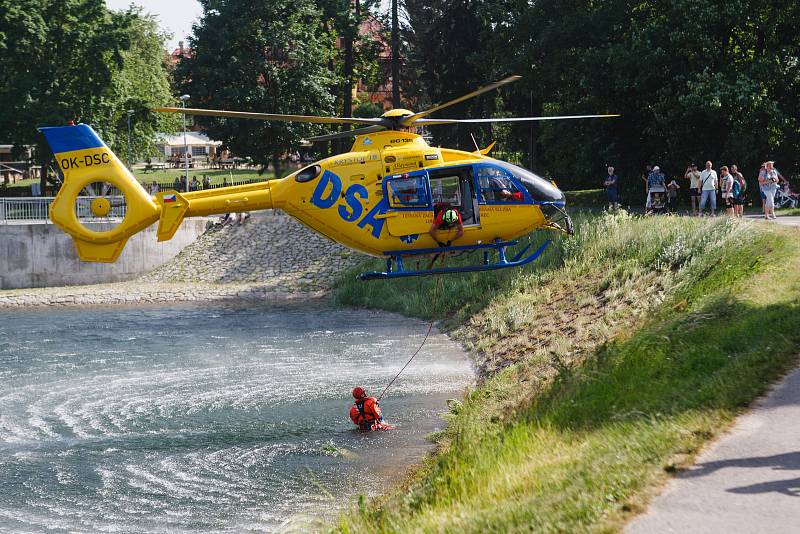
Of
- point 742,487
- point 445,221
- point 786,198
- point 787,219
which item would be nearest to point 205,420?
point 445,221

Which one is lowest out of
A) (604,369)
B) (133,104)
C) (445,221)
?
(604,369)

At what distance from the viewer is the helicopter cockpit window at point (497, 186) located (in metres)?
21.4

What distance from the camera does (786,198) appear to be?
37.5 meters

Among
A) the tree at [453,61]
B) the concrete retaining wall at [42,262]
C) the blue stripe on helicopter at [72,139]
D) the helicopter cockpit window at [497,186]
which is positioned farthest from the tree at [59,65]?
the helicopter cockpit window at [497,186]

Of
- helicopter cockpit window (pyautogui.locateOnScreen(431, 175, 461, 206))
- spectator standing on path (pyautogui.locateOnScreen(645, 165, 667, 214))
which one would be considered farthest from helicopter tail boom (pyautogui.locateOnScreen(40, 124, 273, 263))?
spectator standing on path (pyautogui.locateOnScreen(645, 165, 667, 214))

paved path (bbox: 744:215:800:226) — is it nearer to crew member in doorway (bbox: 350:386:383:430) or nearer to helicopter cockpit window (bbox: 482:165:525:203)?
helicopter cockpit window (bbox: 482:165:525:203)

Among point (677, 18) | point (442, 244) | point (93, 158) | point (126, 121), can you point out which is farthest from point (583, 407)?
point (126, 121)

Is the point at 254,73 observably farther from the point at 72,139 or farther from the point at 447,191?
the point at 447,191

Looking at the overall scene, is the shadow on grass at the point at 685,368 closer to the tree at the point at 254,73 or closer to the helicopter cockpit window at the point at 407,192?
the helicopter cockpit window at the point at 407,192

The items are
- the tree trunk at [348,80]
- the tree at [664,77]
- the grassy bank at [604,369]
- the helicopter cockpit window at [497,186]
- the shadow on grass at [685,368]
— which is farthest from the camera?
the tree trunk at [348,80]

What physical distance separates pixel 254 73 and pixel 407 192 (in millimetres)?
38548

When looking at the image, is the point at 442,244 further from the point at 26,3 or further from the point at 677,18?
the point at 26,3

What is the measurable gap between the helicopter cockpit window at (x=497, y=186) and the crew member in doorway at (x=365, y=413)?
5.11m

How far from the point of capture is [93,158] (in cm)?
2180
